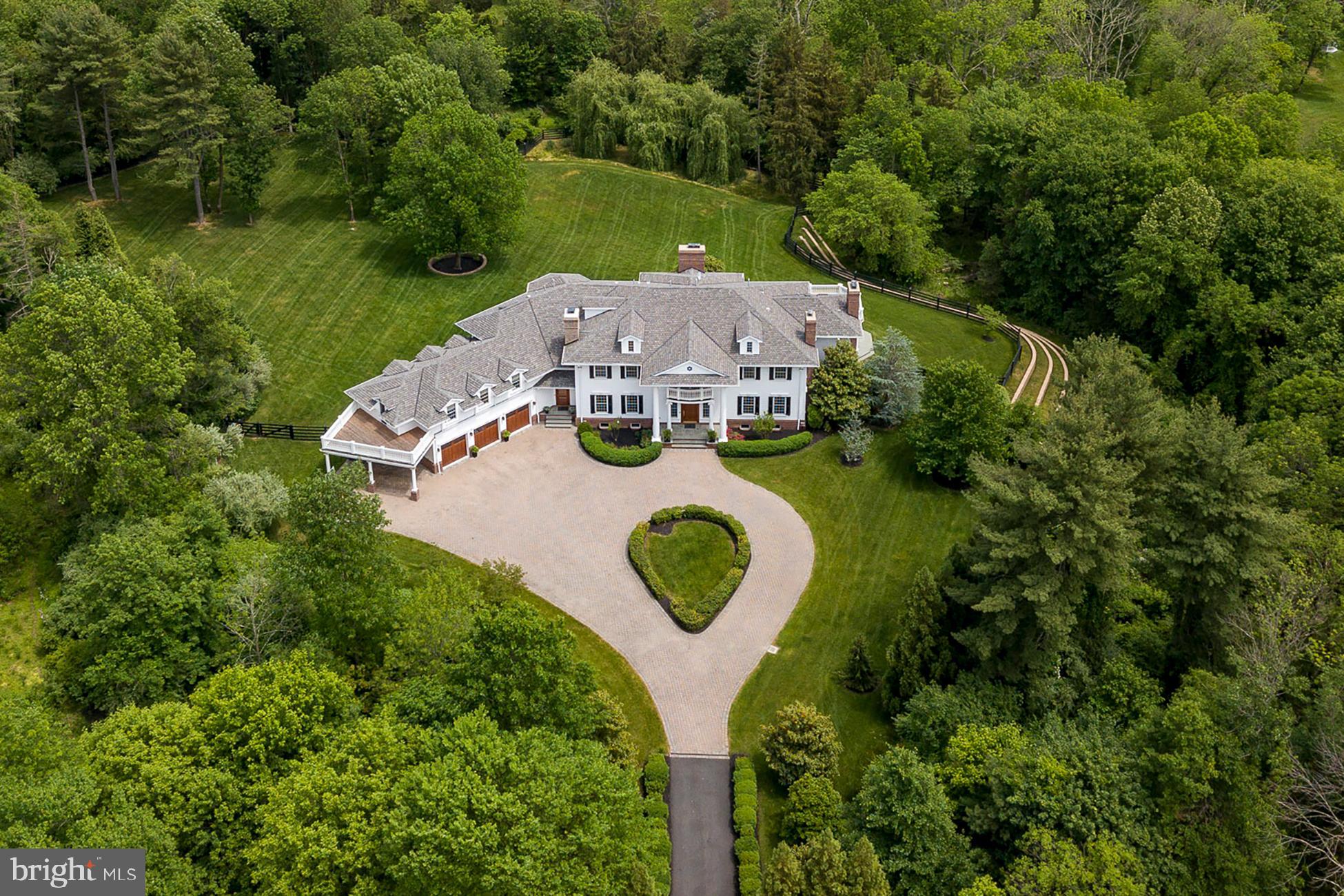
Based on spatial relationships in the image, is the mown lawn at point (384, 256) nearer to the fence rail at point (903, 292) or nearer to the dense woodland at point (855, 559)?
the fence rail at point (903, 292)

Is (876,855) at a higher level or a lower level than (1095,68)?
lower

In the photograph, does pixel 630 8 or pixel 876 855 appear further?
pixel 630 8

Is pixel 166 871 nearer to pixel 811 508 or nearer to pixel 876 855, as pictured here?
pixel 876 855

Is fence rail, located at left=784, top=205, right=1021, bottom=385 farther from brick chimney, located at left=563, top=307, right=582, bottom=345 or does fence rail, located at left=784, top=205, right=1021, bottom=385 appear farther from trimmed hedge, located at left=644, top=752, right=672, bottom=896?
trimmed hedge, located at left=644, top=752, right=672, bottom=896

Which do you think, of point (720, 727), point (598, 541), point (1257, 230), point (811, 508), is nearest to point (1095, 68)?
point (1257, 230)

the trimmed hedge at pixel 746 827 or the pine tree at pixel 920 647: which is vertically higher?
the pine tree at pixel 920 647

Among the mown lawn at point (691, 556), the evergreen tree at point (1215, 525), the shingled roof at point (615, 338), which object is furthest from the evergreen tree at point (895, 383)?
the evergreen tree at point (1215, 525)
